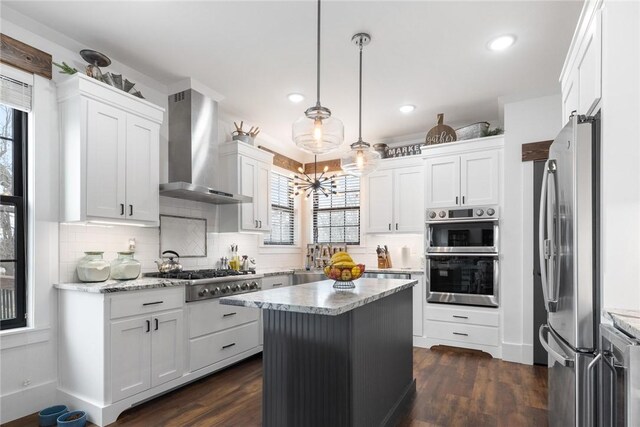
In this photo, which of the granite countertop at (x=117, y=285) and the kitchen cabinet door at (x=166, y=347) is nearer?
the granite countertop at (x=117, y=285)

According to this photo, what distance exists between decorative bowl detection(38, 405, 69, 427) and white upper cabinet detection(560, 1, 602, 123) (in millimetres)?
3810

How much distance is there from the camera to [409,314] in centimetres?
322

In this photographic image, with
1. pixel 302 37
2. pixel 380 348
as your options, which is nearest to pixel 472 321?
pixel 380 348

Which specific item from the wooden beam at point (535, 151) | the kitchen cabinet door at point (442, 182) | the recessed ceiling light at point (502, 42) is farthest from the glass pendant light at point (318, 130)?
the wooden beam at point (535, 151)

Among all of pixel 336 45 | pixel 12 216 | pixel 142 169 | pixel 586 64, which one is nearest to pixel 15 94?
pixel 12 216

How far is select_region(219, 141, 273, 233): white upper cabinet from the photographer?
4.42 meters

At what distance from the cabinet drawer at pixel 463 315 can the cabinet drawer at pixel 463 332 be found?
5 cm

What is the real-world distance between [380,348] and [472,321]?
7.53ft

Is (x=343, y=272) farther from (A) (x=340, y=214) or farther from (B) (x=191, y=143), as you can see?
(A) (x=340, y=214)

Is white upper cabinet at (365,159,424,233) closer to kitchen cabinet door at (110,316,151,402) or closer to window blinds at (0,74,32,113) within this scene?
kitchen cabinet door at (110,316,151,402)

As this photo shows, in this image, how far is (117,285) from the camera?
9.03 feet

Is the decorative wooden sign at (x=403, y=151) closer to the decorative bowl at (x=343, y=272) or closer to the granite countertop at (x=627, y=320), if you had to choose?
→ the decorative bowl at (x=343, y=272)

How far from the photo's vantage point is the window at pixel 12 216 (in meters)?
2.70

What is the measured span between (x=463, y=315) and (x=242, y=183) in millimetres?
3060
